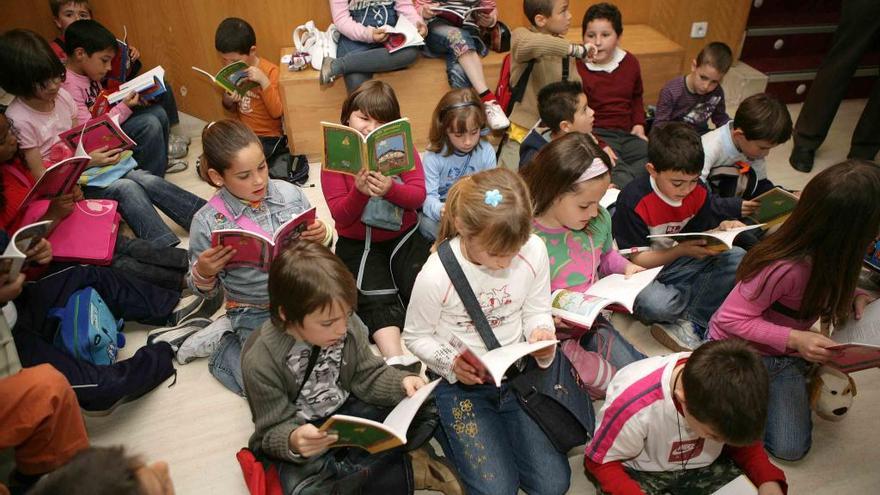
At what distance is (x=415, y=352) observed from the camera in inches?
73.5

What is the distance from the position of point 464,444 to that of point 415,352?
1.04ft

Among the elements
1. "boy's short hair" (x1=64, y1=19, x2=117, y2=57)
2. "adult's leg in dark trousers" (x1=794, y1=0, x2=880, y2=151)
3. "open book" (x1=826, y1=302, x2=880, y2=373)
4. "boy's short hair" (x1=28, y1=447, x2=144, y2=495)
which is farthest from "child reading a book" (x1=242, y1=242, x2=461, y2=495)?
"adult's leg in dark trousers" (x1=794, y1=0, x2=880, y2=151)

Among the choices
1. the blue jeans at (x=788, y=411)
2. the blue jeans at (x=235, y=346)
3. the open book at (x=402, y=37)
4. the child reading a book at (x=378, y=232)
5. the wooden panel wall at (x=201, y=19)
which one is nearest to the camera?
the blue jeans at (x=788, y=411)

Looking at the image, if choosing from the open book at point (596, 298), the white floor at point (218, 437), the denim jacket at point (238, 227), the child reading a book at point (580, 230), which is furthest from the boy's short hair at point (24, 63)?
the open book at point (596, 298)

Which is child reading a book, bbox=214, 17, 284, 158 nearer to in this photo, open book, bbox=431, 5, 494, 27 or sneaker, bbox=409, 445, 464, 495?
open book, bbox=431, 5, 494, 27

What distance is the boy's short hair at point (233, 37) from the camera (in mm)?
3342

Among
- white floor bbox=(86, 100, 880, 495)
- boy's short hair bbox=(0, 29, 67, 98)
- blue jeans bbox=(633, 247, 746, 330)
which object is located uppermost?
boy's short hair bbox=(0, 29, 67, 98)

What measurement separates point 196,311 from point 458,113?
4.55 feet

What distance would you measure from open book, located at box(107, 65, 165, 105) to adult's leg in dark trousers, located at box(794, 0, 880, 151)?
3684 mm

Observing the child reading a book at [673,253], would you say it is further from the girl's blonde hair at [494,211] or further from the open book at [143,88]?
the open book at [143,88]

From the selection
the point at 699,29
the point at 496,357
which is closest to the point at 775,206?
the point at 496,357

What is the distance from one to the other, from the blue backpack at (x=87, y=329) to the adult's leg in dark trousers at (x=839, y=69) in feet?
12.5

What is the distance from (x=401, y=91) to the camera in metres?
3.76

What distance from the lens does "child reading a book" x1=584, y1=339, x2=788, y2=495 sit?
139cm
